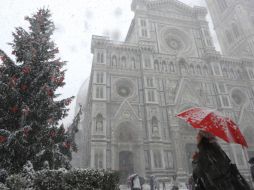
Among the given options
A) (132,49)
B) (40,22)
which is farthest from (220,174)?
(132,49)

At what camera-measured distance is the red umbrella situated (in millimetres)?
3270

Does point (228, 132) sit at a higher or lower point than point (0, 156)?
lower

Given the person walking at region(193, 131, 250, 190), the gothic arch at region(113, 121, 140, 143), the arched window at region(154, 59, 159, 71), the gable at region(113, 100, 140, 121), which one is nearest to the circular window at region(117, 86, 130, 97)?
the gable at region(113, 100, 140, 121)

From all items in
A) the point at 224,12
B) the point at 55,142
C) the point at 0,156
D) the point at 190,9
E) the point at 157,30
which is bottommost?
the point at 0,156

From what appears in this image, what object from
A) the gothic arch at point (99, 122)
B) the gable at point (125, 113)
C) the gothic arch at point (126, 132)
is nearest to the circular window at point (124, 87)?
the gable at point (125, 113)

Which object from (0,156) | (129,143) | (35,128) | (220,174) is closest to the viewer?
(220,174)

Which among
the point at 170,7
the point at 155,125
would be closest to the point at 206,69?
the point at 170,7

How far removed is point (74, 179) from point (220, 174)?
4.73m

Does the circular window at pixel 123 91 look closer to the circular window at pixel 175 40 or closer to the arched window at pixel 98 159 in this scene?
the arched window at pixel 98 159

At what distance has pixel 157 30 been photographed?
30.2 m

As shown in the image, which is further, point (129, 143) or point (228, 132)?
point (129, 143)

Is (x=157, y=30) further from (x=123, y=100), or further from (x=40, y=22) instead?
(x=40, y=22)

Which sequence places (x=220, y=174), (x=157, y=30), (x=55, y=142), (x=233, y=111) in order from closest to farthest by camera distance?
(x=220, y=174) < (x=55, y=142) < (x=233, y=111) < (x=157, y=30)

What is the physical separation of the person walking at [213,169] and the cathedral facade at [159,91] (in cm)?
1594
